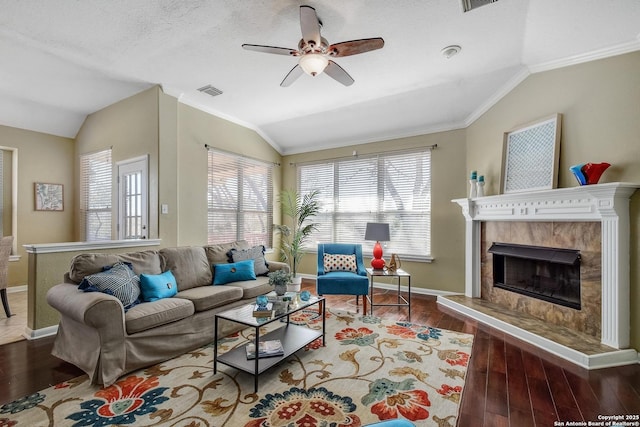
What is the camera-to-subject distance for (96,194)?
201 inches

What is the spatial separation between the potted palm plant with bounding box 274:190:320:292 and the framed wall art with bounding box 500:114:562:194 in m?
3.07

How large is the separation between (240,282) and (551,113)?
4065mm

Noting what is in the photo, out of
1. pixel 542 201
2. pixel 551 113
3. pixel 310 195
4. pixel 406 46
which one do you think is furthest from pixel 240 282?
pixel 551 113

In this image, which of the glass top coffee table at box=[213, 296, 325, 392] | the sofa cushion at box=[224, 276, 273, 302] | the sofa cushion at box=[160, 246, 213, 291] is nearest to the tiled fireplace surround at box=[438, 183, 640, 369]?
the glass top coffee table at box=[213, 296, 325, 392]

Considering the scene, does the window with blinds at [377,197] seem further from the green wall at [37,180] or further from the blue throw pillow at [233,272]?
the green wall at [37,180]

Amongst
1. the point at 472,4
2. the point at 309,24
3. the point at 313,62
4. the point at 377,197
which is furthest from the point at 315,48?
the point at 377,197

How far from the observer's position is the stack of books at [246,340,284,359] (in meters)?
2.37

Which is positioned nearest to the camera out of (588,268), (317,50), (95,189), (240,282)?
(317,50)

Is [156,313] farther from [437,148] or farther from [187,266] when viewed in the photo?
[437,148]

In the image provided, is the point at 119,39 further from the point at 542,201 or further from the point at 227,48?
the point at 542,201

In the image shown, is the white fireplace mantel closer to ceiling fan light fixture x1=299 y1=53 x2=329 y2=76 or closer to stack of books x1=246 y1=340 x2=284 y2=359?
ceiling fan light fixture x1=299 y1=53 x2=329 y2=76

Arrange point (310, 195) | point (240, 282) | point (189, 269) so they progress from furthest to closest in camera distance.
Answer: point (310, 195) → point (240, 282) → point (189, 269)

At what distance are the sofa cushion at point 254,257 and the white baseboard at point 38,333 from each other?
6.46ft

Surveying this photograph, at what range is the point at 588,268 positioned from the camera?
9.68 feet
